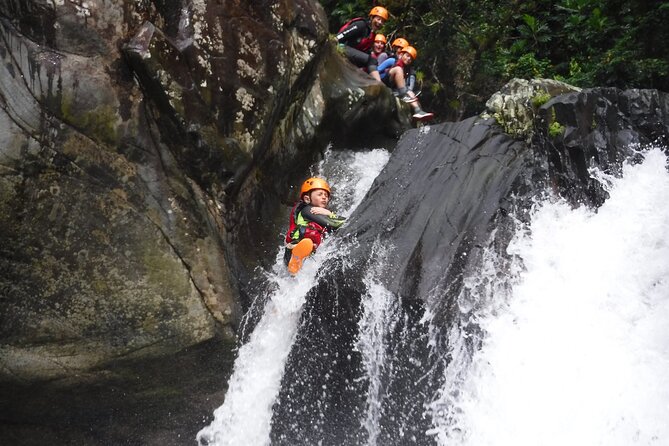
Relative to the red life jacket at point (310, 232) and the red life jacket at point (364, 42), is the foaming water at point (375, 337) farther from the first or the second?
the red life jacket at point (364, 42)

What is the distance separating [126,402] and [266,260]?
232cm

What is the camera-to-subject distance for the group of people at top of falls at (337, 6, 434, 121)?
10.5 m

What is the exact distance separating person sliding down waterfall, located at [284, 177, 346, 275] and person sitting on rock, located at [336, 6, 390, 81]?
424 cm

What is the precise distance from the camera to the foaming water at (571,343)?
492 centimetres

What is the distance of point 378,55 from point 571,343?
7225mm

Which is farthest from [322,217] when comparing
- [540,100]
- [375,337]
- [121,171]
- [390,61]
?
[390,61]

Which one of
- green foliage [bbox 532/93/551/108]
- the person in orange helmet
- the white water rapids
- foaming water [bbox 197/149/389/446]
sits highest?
green foliage [bbox 532/93/551/108]

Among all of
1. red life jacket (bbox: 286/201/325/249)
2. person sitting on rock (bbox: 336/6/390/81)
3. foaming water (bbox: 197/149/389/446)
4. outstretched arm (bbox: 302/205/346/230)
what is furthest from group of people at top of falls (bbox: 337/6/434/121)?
foaming water (bbox: 197/149/389/446)

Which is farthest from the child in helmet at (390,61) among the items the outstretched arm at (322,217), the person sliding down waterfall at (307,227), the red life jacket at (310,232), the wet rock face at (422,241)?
the red life jacket at (310,232)

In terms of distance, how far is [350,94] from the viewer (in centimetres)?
877

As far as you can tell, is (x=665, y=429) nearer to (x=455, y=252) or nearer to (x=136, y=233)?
(x=455, y=252)

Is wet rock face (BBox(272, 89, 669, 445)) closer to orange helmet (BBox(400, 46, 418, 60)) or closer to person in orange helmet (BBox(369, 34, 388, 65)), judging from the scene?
orange helmet (BBox(400, 46, 418, 60))

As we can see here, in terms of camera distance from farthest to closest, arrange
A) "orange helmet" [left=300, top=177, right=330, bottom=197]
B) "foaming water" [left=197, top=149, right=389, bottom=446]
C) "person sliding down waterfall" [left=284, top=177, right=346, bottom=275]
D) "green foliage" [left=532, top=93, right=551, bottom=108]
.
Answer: "orange helmet" [left=300, top=177, right=330, bottom=197]
"green foliage" [left=532, top=93, right=551, bottom=108]
"person sliding down waterfall" [left=284, top=177, right=346, bottom=275]
"foaming water" [left=197, top=149, right=389, bottom=446]

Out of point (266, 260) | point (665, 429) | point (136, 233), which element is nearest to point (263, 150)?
point (266, 260)
